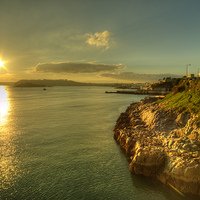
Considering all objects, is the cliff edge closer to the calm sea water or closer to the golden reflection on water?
the calm sea water

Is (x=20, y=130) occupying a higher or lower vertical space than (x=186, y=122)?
lower

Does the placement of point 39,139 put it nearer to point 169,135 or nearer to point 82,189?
point 82,189

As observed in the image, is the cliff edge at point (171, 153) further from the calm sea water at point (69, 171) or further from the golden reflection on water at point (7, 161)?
the golden reflection on water at point (7, 161)

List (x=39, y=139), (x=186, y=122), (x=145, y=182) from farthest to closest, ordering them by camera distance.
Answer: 1. (x=39, y=139)
2. (x=186, y=122)
3. (x=145, y=182)

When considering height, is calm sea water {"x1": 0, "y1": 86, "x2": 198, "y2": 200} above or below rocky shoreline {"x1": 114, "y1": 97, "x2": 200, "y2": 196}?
below

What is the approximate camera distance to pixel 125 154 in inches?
932

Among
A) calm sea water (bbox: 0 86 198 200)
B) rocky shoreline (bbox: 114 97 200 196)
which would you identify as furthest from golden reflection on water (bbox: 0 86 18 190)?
rocky shoreline (bbox: 114 97 200 196)

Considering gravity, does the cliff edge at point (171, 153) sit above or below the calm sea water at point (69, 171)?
above

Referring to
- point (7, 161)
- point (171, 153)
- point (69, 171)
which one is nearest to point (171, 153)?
point (171, 153)

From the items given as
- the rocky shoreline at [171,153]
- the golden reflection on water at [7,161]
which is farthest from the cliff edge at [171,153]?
the golden reflection on water at [7,161]

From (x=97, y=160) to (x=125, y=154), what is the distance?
4.67 m

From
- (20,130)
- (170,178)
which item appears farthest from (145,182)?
(20,130)

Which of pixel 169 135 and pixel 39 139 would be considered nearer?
pixel 169 135

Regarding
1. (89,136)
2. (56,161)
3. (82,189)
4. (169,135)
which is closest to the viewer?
(82,189)
